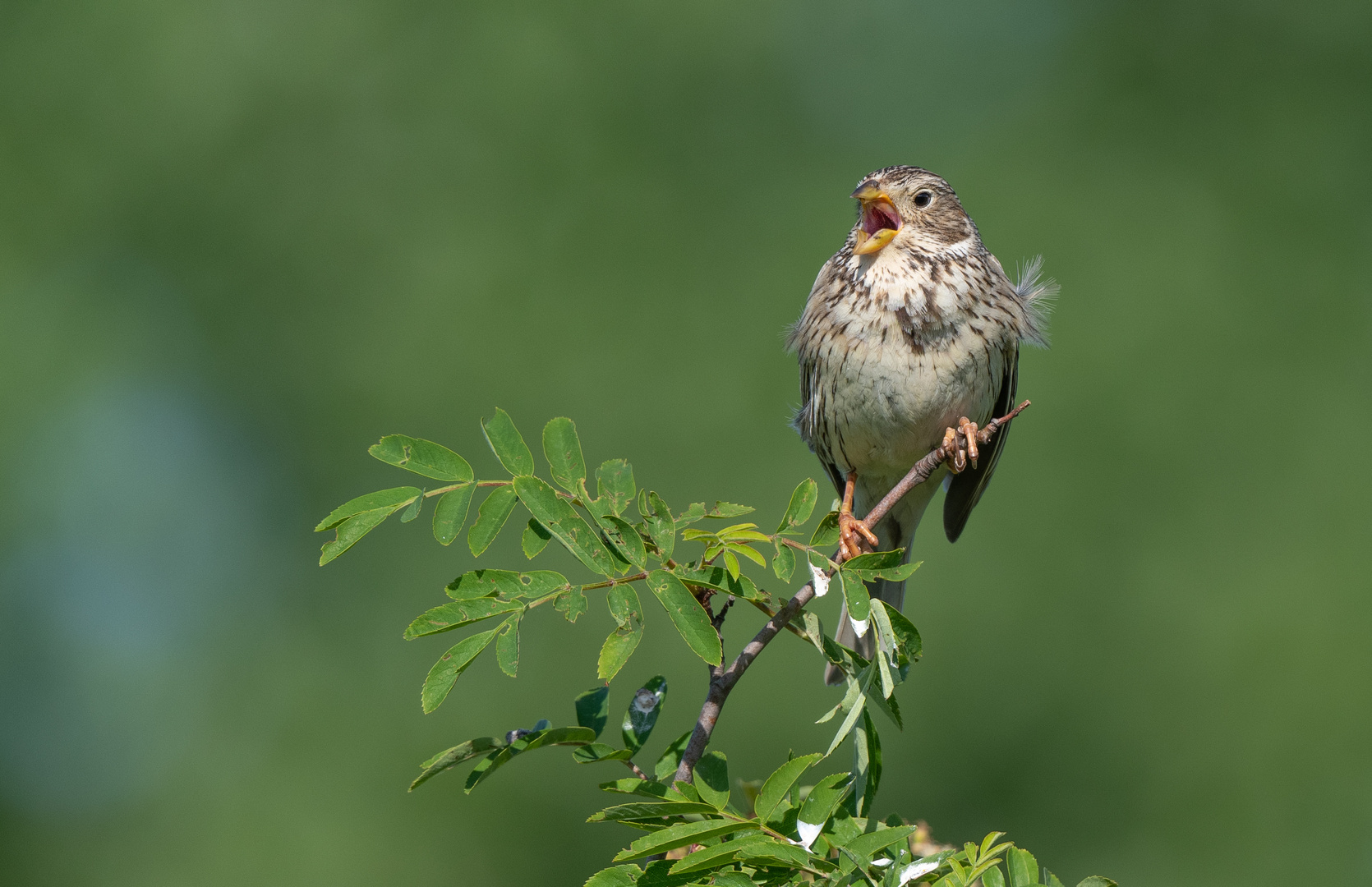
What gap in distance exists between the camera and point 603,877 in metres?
2.01

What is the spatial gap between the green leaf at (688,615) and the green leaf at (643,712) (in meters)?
0.25

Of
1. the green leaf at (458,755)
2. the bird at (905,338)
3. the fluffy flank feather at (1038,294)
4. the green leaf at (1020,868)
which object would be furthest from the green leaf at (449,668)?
the fluffy flank feather at (1038,294)

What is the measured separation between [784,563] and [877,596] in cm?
96

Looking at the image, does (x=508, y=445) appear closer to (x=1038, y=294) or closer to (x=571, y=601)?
(x=571, y=601)

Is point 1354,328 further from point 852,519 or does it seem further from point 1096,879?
point 1096,879

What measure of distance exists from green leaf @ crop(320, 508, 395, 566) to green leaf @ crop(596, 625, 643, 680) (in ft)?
1.56

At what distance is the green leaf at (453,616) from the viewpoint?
218 cm

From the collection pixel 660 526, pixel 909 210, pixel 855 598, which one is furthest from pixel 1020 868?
pixel 909 210

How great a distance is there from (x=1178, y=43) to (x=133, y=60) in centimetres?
1378

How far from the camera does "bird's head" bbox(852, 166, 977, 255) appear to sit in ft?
13.4

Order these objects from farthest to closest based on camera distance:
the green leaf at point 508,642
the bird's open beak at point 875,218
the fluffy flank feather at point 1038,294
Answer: the fluffy flank feather at point 1038,294 → the bird's open beak at point 875,218 → the green leaf at point 508,642

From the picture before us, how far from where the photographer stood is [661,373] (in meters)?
11.4

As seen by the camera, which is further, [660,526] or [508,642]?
[660,526]

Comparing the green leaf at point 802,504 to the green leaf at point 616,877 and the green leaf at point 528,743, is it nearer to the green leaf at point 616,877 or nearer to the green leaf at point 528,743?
the green leaf at point 528,743
